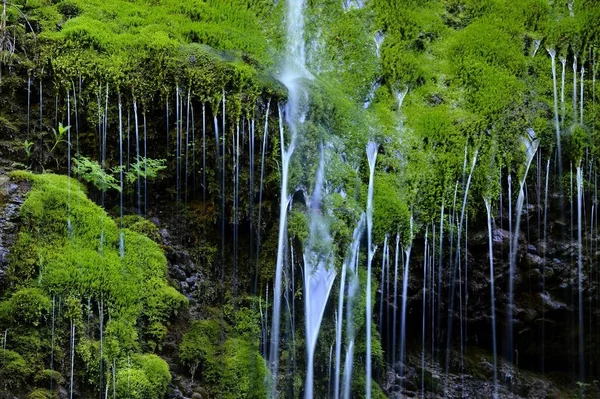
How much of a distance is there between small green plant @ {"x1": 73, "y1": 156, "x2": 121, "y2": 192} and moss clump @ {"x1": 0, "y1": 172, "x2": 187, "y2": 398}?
0.38 metres

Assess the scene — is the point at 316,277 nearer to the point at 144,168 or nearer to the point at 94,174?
the point at 144,168

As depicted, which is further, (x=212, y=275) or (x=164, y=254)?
(x=212, y=275)

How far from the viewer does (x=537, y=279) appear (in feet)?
34.7

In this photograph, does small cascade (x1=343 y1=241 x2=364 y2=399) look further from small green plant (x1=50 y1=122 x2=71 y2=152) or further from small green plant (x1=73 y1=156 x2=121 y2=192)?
small green plant (x1=50 y1=122 x2=71 y2=152)

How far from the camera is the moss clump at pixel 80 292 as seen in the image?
5.98m

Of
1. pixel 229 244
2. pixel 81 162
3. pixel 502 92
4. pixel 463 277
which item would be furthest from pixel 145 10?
pixel 463 277

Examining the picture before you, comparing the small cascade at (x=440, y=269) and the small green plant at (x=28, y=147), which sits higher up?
the small green plant at (x=28, y=147)

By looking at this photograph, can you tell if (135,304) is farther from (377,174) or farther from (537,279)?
(537,279)

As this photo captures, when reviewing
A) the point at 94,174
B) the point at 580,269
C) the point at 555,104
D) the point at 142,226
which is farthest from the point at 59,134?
the point at 580,269

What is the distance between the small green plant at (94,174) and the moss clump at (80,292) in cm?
38

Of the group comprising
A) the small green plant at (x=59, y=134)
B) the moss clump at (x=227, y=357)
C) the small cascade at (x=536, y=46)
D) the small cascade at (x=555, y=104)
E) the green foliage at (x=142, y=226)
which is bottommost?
the moss clump at (x=227, y=357)

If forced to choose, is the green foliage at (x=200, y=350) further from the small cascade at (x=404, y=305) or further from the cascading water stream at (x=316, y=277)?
the small cascade at (x=404, y=305)

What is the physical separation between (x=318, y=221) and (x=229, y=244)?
1502 mm

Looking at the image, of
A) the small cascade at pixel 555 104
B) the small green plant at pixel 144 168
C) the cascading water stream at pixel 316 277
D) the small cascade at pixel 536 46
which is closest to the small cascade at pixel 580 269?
the small cascade at pixel 555 104
